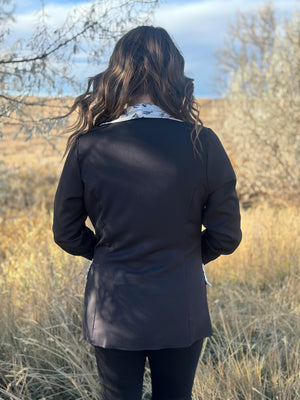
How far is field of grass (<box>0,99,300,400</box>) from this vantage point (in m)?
2.52

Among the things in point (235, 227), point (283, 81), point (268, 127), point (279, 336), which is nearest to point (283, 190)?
point (268, 127)

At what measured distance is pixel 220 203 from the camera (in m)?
1.52

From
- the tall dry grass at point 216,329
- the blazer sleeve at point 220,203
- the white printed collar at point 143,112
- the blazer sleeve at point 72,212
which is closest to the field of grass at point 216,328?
the tall dry grass at point 216,329

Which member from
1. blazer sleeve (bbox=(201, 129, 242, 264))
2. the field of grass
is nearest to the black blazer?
blazer sleeve (bbox=(201, 129, 242, 264))

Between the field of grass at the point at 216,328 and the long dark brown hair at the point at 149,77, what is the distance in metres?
1.47

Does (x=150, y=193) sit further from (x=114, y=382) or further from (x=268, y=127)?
(x=268, y=127)

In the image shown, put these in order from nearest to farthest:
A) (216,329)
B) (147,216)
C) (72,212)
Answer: (147,216), (72,212), (216,329)

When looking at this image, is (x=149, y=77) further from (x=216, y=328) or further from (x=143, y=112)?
(x=216, y=328)

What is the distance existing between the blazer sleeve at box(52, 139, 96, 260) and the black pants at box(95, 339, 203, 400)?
0.40m

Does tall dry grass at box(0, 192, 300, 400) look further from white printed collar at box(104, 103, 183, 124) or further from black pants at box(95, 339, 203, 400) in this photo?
white printed collar at box(104, 103, 183, 124)

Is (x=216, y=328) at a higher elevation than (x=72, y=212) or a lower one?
lower

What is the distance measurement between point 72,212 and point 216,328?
181cm

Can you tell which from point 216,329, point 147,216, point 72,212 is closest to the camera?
point 147,216

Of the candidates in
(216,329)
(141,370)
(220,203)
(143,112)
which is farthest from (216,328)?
(143,112)
